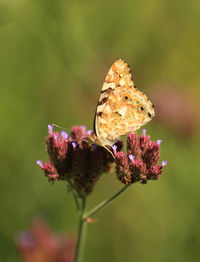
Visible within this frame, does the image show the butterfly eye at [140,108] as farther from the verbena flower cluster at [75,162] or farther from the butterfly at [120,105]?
the verbena flower cluster at [75,162]

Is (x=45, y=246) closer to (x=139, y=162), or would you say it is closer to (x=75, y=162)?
(x=75, y=162)

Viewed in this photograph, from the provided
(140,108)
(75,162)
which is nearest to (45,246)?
(75,162)

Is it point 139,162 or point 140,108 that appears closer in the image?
point 139,162

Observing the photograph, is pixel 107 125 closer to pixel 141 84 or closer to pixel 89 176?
pixel 89 176

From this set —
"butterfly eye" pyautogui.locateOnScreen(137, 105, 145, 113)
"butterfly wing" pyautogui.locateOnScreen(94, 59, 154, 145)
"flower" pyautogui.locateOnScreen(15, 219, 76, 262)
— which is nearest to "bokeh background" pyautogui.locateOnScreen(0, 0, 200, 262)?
"flower" pyautogui.locateOnScreen(15, 219, 76, 262)

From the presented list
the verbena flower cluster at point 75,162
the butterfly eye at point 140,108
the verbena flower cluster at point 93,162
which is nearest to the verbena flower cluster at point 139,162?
the verbena flower cluster at point 93,162

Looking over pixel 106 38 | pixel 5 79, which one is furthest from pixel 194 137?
pixel 5 79
